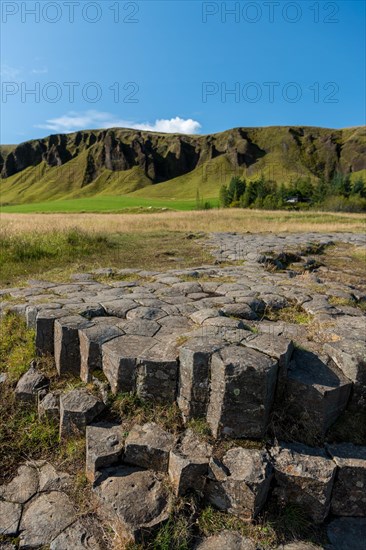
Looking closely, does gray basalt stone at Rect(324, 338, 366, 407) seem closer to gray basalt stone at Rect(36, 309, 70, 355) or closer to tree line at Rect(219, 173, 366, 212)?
gray basalt stone at Rect(36, 309, 70, 355)

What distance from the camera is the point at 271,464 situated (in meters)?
2.36

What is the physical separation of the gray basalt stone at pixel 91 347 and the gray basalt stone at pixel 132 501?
948 millimetres

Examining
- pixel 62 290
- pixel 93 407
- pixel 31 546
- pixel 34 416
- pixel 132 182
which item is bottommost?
pixel 31 546

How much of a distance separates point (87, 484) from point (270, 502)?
4.21ft

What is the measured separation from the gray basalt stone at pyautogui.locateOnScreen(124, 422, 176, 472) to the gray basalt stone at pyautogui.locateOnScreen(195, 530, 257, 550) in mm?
511

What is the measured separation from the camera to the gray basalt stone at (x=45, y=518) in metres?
2.16

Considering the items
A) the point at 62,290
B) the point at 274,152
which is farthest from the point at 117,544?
the point at 274,152

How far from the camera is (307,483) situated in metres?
2.29

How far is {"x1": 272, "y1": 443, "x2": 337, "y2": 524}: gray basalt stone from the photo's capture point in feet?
7.50

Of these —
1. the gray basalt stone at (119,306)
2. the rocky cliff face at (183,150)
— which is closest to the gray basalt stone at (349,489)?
the gray basalt stone at (119,306)

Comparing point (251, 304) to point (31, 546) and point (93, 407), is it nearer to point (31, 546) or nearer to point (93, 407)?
point (93, 407)

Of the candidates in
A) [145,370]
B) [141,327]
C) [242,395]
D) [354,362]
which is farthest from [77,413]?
[354,362]

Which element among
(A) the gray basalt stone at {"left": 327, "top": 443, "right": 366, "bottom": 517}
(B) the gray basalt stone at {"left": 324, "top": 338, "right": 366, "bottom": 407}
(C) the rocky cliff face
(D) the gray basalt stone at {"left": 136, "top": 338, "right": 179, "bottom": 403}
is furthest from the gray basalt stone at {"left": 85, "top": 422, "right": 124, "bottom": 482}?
(C) the rocky cliff face

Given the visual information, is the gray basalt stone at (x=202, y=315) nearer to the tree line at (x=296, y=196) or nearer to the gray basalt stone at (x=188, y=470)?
the gray basalt stone at (x=188, y=470)
